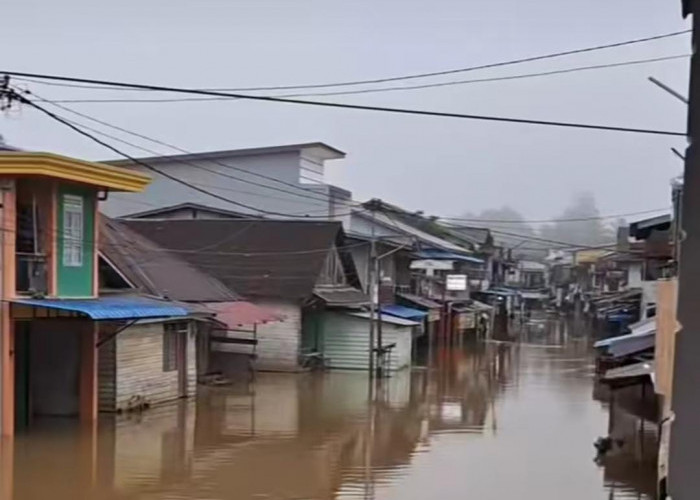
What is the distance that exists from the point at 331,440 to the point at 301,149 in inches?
666

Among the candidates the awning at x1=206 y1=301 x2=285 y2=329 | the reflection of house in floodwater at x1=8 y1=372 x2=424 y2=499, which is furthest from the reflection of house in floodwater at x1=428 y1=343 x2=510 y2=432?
the awning at x1=206 y1=301 x2=285 y2=329

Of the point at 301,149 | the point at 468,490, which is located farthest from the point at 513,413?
the point at 301,149

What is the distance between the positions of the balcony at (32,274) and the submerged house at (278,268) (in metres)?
9.42

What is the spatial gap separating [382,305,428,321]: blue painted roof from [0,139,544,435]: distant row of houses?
10 centimetres

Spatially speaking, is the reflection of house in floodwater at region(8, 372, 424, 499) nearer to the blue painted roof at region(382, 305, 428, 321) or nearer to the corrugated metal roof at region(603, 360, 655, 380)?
the corrugated metal roof at region(603, 360, 655, 380)

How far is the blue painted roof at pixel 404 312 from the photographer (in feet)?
83.5

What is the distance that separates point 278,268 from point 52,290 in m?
9.95

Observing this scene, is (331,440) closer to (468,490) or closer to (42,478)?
(468,490)

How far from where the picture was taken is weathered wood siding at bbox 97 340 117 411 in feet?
48.7

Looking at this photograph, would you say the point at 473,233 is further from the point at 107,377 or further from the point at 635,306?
the point at 107,377

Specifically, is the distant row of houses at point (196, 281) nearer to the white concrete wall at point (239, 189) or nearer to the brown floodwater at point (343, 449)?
the white concrete wall at point (239, 189)

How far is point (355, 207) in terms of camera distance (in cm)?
3069

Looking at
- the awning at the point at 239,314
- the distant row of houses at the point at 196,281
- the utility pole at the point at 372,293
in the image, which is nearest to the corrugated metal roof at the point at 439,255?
the distant row of houses at the point at 196,281

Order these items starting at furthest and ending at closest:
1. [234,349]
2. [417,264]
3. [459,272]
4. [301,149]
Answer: [459,272]
[417,264]
[301,149]
[234,349]
